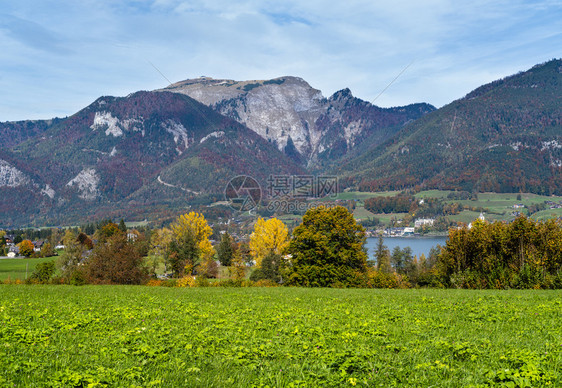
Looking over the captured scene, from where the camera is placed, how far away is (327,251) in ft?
155

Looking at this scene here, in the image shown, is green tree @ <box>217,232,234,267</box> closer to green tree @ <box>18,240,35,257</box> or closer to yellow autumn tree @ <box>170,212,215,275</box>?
yellow autumn tree @ <box>170,212,215,275</box>

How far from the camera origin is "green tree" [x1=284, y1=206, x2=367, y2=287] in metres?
46.6

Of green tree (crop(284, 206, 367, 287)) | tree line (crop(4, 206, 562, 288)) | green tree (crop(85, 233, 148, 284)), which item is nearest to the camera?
tree line (crop(4, 206, 562, 288))

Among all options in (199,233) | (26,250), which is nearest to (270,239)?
(199,233)

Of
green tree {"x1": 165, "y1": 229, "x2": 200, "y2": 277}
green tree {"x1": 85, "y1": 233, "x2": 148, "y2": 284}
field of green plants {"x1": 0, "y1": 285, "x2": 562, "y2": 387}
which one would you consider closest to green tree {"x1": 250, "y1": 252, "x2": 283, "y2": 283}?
green tree {"x1": 165, "y1": 229, "x2": 200, "y2": 277}

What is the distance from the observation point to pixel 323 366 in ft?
24.6

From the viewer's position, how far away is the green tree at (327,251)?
4656 cm

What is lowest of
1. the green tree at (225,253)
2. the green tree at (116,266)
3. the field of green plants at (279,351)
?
the green tree at (225,253)

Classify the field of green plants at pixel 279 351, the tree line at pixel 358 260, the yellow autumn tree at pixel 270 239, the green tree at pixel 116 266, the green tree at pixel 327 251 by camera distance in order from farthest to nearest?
→ the yellow autumn tree at pixel 270 239 → the green tree at pixel 116 266 → the green tree at pixel 327 251 → the tree line at pixel 358 260 → the field of green plants at pixel 279 351

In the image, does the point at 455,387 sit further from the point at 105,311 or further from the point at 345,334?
the point at 105,311

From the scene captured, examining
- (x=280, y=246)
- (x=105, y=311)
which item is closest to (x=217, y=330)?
(x=105, y=311)

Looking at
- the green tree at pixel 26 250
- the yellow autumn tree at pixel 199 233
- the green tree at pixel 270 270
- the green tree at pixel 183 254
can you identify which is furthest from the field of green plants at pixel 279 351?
the green tree at pixel 26 250

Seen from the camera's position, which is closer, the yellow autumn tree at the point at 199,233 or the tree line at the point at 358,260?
the tree line at the point at 358,260

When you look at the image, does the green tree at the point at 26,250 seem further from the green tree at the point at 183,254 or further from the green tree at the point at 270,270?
the green tree at the point at 270,270
